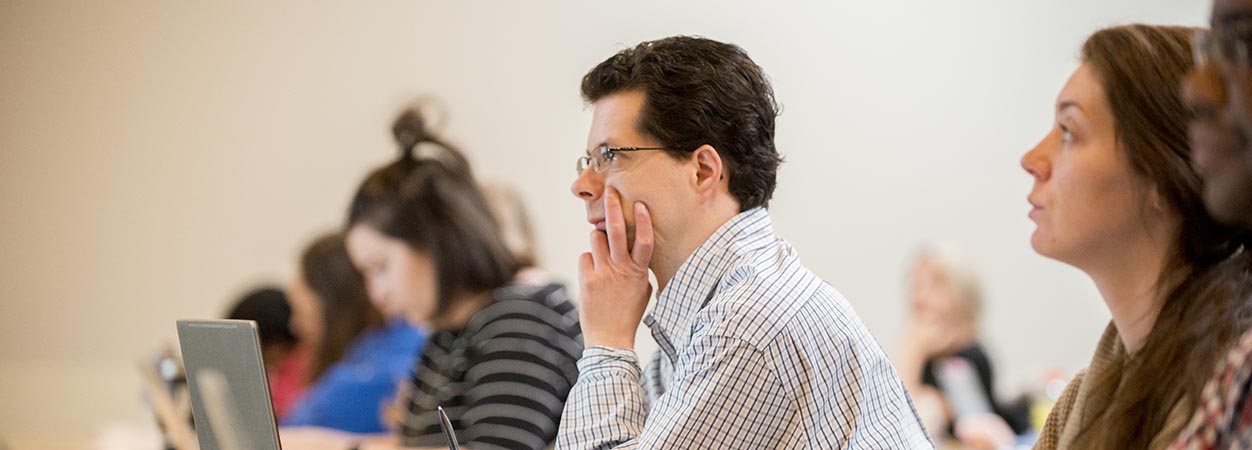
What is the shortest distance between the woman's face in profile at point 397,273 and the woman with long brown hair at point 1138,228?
176 centimetres

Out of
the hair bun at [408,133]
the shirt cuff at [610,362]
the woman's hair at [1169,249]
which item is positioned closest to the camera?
the woman's hair at [1169,249]

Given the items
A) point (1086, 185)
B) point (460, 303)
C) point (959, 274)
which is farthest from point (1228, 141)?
point (959, 274)

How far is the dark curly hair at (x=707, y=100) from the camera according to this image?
1469 mm

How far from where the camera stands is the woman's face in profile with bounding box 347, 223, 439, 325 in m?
2.78

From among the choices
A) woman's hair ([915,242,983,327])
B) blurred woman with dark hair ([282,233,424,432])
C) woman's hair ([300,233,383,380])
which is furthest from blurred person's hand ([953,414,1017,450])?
woman's hair ([300,233,383,380])

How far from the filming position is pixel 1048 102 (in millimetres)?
5379

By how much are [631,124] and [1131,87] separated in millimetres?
559

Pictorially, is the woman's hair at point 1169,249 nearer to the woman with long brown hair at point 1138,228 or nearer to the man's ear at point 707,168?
the woman with long brown hair at point 1138,228

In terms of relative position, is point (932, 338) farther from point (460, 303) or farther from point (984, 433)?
point (460, 303)

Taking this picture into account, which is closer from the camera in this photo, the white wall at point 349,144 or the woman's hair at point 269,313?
the woman's hair at point 269,313

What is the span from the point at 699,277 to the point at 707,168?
0.44ft

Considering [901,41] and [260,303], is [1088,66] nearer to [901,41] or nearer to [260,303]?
[260,303]

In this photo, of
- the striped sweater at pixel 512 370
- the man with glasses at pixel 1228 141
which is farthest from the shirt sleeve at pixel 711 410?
the striped sweater at pixel 512 370

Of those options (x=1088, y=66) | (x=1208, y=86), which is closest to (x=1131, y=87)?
(x=1088, y=66)
